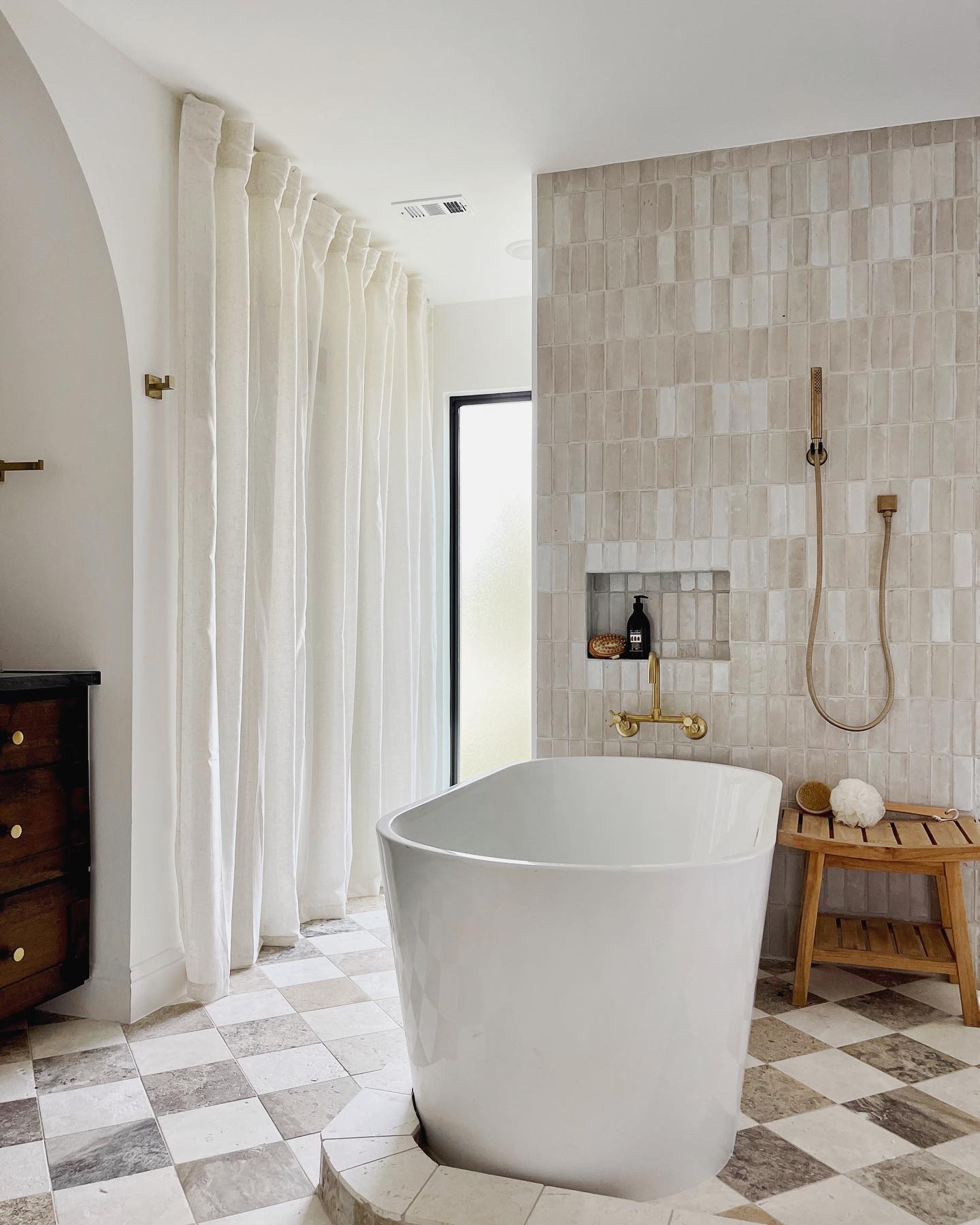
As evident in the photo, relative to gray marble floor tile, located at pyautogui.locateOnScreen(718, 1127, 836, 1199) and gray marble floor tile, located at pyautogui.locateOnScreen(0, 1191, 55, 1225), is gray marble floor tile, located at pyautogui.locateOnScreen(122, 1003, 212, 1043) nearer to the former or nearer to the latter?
gray marble floor tile, located at pyautogui.locateOnScreen(0, 1191, 55, 1225)

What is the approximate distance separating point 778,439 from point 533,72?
1310mm

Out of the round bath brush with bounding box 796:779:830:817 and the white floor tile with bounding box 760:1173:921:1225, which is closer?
the white floor tile with bounding box 760:1173:921:1225

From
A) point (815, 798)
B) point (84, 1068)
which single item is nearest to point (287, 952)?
point (84, 1068)

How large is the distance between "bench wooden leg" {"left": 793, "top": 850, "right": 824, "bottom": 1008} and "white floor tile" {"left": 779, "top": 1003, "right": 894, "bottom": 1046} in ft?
0.17

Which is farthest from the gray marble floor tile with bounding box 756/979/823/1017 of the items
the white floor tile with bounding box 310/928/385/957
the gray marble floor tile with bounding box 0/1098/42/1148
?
the gray marble floor tile with bounding box 0/1098/42/1148

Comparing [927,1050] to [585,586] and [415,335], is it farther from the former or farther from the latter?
[415,335]

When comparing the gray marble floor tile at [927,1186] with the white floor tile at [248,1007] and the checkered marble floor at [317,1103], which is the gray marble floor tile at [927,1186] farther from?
the white floor tile at [248,1007]

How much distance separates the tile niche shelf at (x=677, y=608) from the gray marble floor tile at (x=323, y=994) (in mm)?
1376

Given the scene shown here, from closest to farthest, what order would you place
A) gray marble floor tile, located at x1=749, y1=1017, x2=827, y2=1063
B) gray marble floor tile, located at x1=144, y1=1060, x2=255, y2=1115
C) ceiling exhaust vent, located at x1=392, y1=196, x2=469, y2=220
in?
1. gray marble floor tile, located at x1=144, y1=1060, x2=255, y2=1115
2. gray marble floor tile, located at x1=749, y1=1017, x2=827, y2=1063
3. ceiling exhaust vent, located at x1=392, y1=196, x2=469, y2=220

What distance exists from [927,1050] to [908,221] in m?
2.39

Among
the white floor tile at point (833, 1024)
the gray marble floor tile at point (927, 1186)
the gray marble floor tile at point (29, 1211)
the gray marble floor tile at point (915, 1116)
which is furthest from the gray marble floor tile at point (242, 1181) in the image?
the white floor tile at point (833, 1024)

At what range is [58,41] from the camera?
7.77 feet

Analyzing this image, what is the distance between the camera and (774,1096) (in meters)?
2.18

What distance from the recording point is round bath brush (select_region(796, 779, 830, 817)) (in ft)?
9.71
